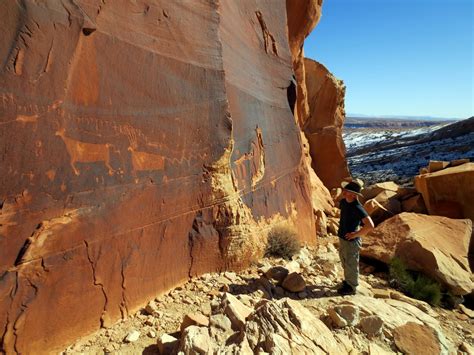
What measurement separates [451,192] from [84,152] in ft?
27.2

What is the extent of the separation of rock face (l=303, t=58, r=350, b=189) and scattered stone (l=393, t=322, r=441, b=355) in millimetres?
11284

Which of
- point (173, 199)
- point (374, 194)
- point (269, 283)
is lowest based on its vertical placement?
point (374, 194)

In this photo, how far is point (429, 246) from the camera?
18.9 ft

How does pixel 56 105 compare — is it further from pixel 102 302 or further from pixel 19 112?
pixel 102 302

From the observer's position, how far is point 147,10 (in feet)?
12.5

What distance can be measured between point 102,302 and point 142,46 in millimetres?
2310

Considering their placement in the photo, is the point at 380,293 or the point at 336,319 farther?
the point at 380,293

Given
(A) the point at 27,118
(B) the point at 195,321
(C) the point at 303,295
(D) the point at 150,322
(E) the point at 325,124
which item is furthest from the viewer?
(E) the point at 325,124

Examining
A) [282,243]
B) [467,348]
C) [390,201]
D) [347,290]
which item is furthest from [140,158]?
[390,201]

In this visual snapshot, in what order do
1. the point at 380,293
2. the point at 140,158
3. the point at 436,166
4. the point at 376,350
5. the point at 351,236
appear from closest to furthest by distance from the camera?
1. the point at 376,350
2. the point at 140,158
3. the point at 351,236
4. the point at 380,293
5. the point at 436,166

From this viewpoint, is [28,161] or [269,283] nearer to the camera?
[28,161]

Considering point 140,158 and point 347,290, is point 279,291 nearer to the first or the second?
point 347,290

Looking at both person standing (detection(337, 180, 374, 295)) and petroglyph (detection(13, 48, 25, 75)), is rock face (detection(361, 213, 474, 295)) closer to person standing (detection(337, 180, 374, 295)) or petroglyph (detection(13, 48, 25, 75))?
person standing (detection(337, 180, 374, 295))

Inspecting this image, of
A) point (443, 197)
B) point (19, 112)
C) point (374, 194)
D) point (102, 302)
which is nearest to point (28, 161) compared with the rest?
point (19, 112)
